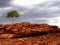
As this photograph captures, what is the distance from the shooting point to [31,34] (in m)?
31.8

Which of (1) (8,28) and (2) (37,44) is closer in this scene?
(2) (37,44)

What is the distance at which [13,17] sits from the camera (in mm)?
77625

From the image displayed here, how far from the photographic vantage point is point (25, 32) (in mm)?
32719

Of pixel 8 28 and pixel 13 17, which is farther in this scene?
pixel 13 17

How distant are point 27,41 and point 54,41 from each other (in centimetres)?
401

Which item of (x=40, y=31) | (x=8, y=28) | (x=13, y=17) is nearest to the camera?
(x=40, y=31)

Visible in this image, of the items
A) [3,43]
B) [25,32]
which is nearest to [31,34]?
[25,32]

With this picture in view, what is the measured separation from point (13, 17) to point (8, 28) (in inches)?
1640

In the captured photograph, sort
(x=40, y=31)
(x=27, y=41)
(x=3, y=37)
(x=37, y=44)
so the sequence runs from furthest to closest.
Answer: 1. (x=40, y=31)
2. (x=3, y=37)
3. (x=27, y=41)
4. (x=37, y=44)

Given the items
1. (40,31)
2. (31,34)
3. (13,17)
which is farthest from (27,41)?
(13,17)

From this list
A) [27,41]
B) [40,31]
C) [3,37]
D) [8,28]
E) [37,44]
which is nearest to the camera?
[37,44]

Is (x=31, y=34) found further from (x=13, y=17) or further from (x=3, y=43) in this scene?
(x=13, y=17)

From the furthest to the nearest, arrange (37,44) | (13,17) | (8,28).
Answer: (13,17) → (8,28) → (37,44)

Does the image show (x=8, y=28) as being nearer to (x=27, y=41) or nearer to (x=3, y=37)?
(x=3, y=37)
